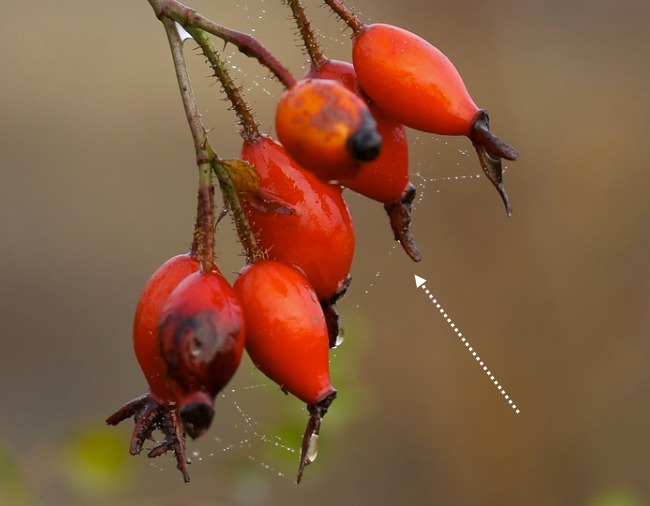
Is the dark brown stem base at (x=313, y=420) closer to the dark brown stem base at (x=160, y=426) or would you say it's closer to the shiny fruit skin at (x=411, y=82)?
the dark brown stem base at (x=160, y=426)

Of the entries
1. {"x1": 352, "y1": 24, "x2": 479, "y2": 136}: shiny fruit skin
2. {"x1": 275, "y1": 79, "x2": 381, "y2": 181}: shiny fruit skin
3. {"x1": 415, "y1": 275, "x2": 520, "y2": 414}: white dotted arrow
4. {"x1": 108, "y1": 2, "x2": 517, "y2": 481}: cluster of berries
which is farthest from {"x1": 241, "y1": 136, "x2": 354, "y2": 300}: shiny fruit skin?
{"x1": 415, "y1": 275, "x2": 520, "y2": 414}: white dotted arrow

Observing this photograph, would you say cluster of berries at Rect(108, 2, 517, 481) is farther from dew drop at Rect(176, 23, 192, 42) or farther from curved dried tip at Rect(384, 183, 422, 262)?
dew drop at Rect(176, 23, 192, 42)

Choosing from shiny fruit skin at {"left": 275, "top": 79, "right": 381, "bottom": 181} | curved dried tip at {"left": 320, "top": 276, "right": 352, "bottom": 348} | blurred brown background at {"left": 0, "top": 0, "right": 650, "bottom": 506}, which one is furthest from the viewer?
blurred brown background at {"left": 0, "top": 0, "right": 650, "bottom": 506}

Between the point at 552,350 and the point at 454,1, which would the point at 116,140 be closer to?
the point at 454,1

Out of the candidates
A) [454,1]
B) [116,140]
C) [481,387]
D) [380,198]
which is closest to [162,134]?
[116,140]

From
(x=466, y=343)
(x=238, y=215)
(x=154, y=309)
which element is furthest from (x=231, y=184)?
(x=466, y=343)
